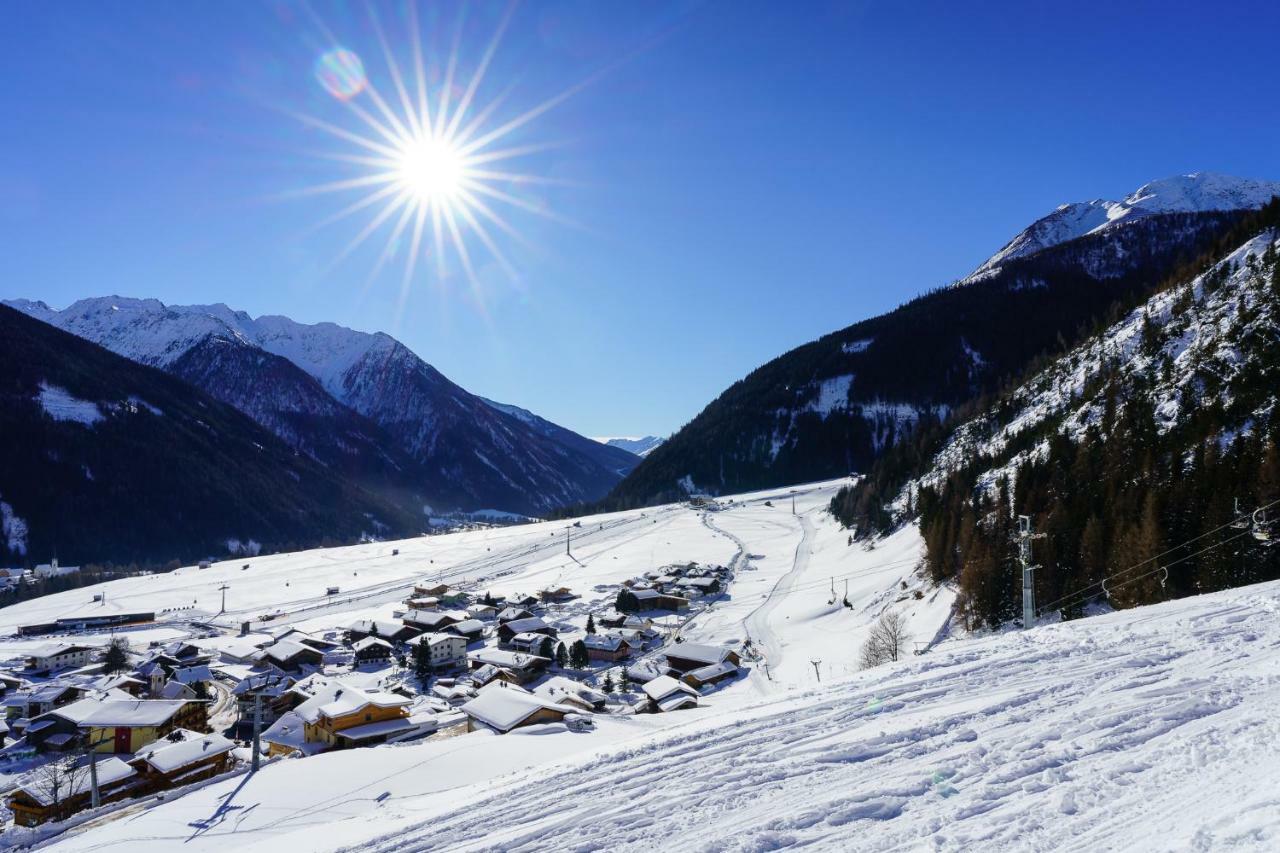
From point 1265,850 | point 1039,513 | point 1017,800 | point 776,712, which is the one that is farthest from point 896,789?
point 1039,513

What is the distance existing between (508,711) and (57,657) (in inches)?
1987

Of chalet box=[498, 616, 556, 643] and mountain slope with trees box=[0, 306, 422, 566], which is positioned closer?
chalet box=[498, 616, 556, 643]

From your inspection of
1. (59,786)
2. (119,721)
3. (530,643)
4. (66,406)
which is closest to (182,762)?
(59,786)

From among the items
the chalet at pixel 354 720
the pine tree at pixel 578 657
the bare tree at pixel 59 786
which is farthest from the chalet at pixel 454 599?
the bare tree at pixel 59 786

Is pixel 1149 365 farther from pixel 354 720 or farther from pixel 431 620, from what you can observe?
pixel 431 620

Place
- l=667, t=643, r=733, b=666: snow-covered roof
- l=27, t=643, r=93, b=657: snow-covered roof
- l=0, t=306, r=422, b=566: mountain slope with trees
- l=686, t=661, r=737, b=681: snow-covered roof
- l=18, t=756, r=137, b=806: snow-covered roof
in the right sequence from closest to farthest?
l=18, t=756, r=137, b=806: snow-covered roof < l=686, t=661, r=737, b=681: snow-covered roof < l=667, t=643, r=733, b=666: snow-covered roof < l=27, t=643, r=93, b=657: snow-covered roof < l=0, t=306, r=422, b=566: mountain slope with trees

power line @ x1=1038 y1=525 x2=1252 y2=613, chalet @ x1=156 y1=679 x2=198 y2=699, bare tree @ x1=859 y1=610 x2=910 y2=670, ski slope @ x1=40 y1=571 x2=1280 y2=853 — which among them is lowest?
chalet @ x1=156 y1=679 x2=198 y2=699

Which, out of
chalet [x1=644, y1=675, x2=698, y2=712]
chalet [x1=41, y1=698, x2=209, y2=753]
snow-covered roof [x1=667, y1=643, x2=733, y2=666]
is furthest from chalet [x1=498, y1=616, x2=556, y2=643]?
chalet [x1=41, y1=698, x2=209, y2=753]

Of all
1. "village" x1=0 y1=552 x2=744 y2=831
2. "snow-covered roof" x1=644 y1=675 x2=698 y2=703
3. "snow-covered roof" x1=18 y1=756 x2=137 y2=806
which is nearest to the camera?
"snow-covered roof" x1=18 y1=756 x2=137 y2=806

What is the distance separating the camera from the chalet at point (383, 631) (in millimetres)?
57000

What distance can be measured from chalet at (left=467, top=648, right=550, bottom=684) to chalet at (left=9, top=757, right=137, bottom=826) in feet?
74.3

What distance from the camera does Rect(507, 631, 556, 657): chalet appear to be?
50.8 m

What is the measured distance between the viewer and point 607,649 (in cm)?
5144

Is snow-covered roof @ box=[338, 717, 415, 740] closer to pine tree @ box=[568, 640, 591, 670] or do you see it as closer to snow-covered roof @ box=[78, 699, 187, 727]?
snow-covered roof @ box=[78, 699, 187, 727]
